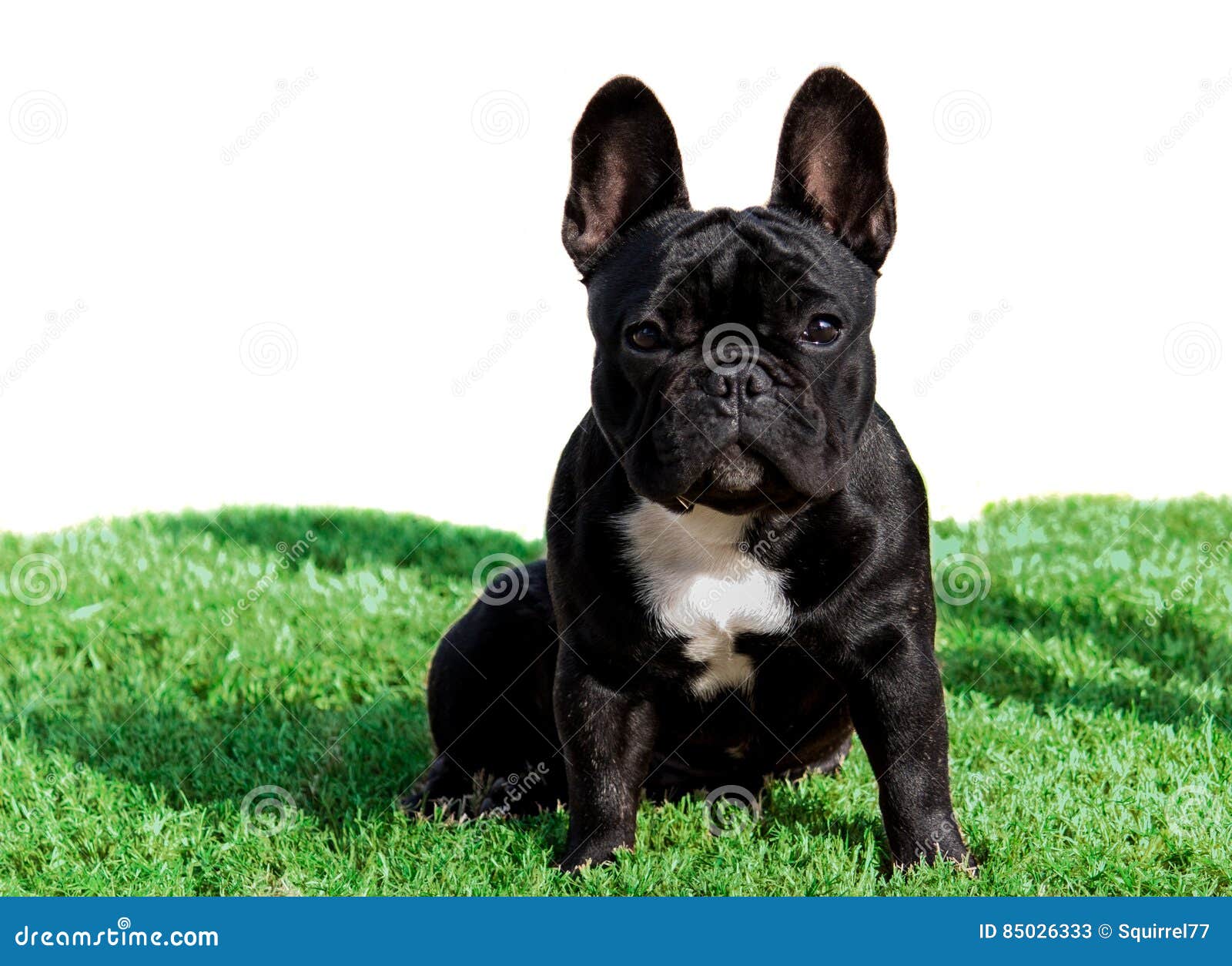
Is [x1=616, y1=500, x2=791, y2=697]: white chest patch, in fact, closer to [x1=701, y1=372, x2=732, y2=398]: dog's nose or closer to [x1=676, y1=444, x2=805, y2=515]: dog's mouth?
[x1=676, y1=444, x2=805, y2=515]: dog's mouth

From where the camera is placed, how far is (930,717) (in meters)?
3.73

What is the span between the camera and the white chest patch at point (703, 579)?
144 inches

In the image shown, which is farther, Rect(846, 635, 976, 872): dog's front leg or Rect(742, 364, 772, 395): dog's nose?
Rect(846, 635, 976, 872): dog's front leg

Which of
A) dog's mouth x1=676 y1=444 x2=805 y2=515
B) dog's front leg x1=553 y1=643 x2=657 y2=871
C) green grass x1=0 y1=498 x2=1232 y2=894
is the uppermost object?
dog's mouth x1=676 y1=444 x2=805 y2=515

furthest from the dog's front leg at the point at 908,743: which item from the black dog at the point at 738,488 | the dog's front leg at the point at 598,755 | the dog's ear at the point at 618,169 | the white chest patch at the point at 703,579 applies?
the dog's ear at the point at 618,169

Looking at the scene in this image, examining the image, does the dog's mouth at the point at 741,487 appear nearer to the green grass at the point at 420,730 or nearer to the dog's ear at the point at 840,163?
the dog's ear at the point at 840,163

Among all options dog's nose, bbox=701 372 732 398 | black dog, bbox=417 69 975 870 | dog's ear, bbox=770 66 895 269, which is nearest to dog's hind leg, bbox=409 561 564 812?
black dog, bbox=417 69 975 870

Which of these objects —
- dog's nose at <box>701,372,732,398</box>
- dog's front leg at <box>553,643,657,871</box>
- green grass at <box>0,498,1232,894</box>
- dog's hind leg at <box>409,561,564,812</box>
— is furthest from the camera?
dog's hind leg at <box>409,561,564,812</box>

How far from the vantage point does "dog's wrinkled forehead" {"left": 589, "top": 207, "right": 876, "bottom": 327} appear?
3.52 meters

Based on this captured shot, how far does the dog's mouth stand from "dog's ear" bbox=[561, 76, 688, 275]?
2.60 feet

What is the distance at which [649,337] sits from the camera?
356 centimetres

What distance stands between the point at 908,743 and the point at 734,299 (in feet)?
4.31

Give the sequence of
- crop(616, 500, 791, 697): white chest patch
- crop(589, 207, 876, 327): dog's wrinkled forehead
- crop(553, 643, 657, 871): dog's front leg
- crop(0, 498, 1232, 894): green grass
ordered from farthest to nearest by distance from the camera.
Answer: crop(0, 498, 1232, 894): green grass < crop(553, 643, 657, 871): dog's front leg < crop(616, 500, 791, 697): white chest patch < crop(589, 207, 876, 327): dog's wrinkled forehead

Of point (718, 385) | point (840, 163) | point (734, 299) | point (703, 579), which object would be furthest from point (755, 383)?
point (840, 163)
